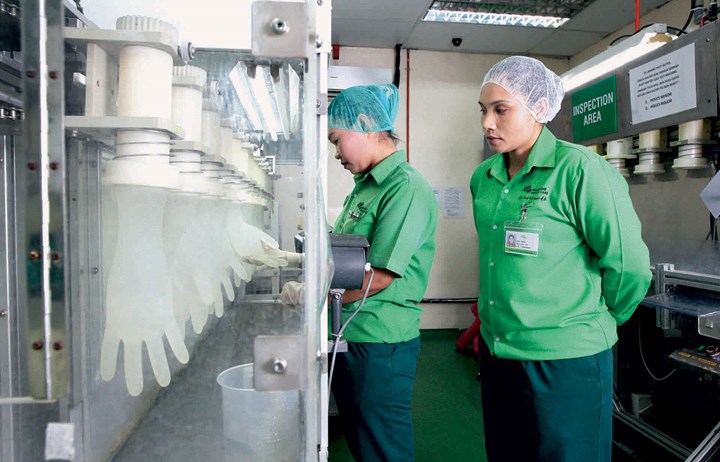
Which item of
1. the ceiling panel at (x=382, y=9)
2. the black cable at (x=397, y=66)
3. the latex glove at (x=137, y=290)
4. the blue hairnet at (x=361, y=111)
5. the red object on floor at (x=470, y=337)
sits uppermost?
the ceiling panel at (x=382, y=9)

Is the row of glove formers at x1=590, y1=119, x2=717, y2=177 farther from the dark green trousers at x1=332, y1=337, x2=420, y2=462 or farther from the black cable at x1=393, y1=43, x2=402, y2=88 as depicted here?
the black cable at x1=393, y1=43, x2=402, y2=88

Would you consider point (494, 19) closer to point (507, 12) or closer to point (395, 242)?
point (507, 12)

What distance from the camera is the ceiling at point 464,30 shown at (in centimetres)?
295

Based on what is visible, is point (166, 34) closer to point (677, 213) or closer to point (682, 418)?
point (682, 418)

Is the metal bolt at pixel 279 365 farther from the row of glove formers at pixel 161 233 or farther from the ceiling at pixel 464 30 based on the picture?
the ceiling at pixel 464 30

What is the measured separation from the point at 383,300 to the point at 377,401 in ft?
0.85

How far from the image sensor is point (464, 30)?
3.36 m

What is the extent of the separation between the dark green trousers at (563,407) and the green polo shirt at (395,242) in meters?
0.32

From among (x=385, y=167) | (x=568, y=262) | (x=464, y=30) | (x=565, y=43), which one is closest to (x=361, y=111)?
(x=385, y=167)

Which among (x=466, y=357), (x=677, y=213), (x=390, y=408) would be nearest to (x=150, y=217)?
(x=390, y=408)

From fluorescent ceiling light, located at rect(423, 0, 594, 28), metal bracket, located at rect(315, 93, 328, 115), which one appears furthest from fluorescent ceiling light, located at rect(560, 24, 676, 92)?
metal bracket, located at rect(315, 93, 328, 115)

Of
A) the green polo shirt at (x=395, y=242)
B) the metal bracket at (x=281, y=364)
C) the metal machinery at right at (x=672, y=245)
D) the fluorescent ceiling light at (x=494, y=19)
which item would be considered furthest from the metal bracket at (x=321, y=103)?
the fluorescent ceiling light at (x=494, y=19)

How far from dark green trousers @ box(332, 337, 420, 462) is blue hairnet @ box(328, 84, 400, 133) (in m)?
0.60

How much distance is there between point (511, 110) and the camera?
51.7 inches
